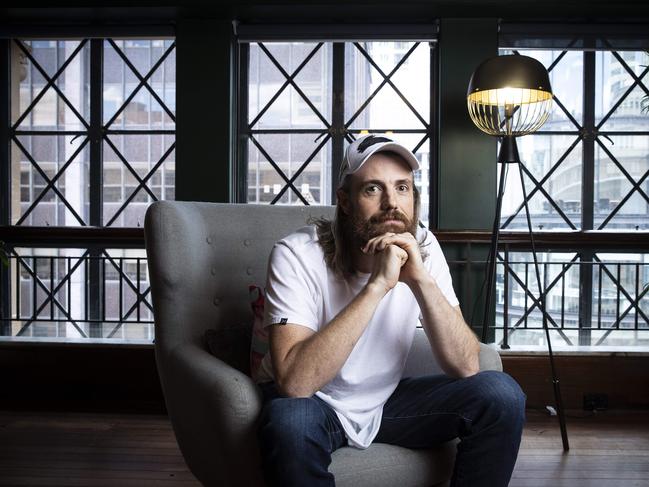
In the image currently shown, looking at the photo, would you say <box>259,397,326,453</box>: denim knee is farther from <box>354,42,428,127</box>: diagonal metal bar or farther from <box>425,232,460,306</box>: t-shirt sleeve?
<box>354,42,428,127</box>: diagonal metal bar

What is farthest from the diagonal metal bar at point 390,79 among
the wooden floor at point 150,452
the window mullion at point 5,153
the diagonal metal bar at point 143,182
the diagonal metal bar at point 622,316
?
the window mullion at point 5,153

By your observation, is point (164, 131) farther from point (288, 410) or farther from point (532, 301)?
point (288, 410)

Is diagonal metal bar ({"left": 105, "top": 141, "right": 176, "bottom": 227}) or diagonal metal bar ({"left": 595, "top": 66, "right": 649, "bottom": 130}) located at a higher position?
diagonal metal bar ({"left": 595, "top": 66, "right": 649, "bottom": 130})

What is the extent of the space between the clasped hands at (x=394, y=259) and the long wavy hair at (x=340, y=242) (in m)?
0.07

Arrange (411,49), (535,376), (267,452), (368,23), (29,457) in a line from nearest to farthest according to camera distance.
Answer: (267,452)
(29,457)
(535,376)
(368,23)
(411,49)

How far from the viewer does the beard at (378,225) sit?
65.0 inches

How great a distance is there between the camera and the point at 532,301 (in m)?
4.40

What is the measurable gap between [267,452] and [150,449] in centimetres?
157

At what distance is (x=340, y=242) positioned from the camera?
5.45 ft

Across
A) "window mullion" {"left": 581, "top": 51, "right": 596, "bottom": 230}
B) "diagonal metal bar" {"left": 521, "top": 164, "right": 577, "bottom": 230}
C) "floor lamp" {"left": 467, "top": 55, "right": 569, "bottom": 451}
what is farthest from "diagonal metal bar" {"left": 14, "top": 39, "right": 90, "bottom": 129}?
"window mullion" {"left": 581, "top": 51, "right": 596, "bottom": 230}

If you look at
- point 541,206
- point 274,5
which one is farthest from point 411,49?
point 541,206

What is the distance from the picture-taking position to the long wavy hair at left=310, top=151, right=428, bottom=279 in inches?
64.9

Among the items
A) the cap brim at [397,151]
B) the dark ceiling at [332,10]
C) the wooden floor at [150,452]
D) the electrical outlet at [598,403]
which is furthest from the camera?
the dark ceiling at [332,10]

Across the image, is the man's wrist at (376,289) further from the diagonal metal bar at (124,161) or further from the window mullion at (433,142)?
the diagonal metal bar at (124,161)
